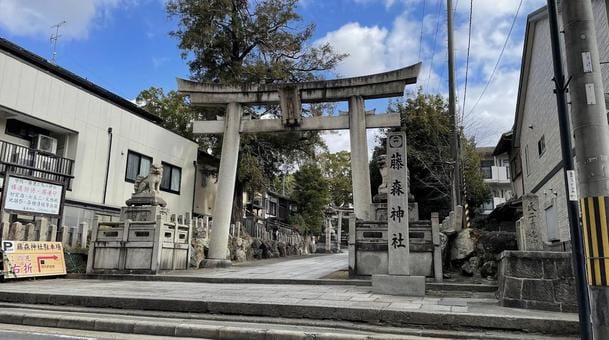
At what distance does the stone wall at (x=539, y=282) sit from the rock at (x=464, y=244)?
18.3ft

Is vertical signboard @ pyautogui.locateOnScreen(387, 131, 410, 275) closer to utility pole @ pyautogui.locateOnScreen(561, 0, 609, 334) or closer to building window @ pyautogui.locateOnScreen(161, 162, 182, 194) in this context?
utility pole @ pyautogui.locateOnScreen(561, 0, 609, 334)

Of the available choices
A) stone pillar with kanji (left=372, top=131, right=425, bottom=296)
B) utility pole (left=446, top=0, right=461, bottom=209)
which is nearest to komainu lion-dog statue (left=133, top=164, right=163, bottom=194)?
stone pillar with kanji (left=372, top=131, right=425, bottom=296)

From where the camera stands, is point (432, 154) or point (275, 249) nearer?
point (432, 154)

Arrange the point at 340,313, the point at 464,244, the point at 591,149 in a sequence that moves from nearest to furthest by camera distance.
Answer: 1. the point at 591,149
2. the point at 340,313
3. the point at 464,244

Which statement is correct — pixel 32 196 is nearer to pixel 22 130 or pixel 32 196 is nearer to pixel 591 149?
pixel 22 130

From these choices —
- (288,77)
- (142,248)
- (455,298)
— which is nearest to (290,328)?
(455,298)

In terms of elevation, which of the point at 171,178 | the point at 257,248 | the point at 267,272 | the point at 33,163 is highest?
the point at 171,178

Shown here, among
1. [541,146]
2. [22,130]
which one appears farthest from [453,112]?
[22,130]

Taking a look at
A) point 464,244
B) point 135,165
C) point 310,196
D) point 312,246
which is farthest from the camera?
point 312,246

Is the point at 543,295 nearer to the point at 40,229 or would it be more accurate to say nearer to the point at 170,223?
the point at 170,223

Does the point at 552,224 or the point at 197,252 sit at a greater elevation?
the point at 552,224

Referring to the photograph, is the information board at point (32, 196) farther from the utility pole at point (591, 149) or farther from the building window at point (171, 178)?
the utility pole at point (591, 149)

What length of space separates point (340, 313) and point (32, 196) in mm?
11159

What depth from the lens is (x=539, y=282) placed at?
7617mm
